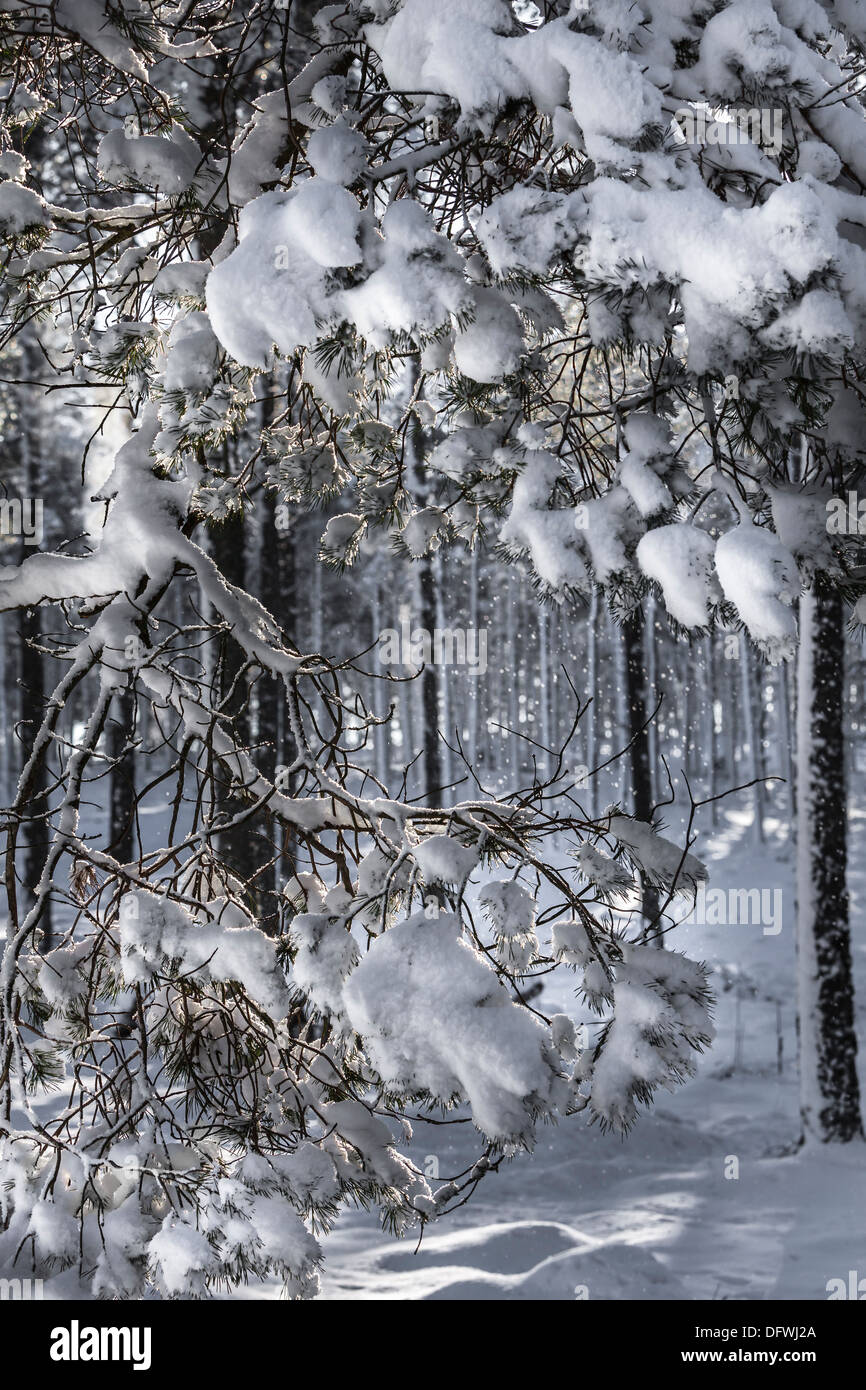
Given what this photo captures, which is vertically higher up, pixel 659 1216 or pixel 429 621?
pixel 429 621

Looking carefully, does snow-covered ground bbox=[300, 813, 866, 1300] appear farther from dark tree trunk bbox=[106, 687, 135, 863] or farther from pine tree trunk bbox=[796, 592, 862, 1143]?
dark tree trunk bbox=[106, 687, 135, 863]

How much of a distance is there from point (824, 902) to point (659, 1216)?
2798 millimetres

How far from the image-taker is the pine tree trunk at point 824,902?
28.9 ft

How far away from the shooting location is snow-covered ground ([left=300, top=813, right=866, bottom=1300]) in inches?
251

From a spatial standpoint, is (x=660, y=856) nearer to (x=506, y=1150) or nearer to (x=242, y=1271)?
(x=506, y=1150)

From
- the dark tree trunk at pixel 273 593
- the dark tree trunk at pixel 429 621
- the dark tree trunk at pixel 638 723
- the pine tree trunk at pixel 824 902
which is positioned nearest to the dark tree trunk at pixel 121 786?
the dark tree trunk at pixel 273 593

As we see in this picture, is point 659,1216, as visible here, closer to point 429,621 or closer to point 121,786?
point 429,621

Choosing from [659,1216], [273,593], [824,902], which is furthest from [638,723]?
[659,1216]

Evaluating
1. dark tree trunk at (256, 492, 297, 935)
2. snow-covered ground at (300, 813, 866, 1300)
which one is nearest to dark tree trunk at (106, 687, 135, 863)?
dark tree trunk at (256, 492, 297, 935)

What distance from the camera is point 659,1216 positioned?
787 cm

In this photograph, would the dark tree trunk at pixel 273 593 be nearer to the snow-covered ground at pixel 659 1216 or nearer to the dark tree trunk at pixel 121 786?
the dark tree trunk at pixel 121 786

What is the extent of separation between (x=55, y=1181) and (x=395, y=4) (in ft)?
11.8

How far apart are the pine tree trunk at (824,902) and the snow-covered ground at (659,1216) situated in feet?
1.31

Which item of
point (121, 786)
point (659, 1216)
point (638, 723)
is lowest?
point (659, 1216)
